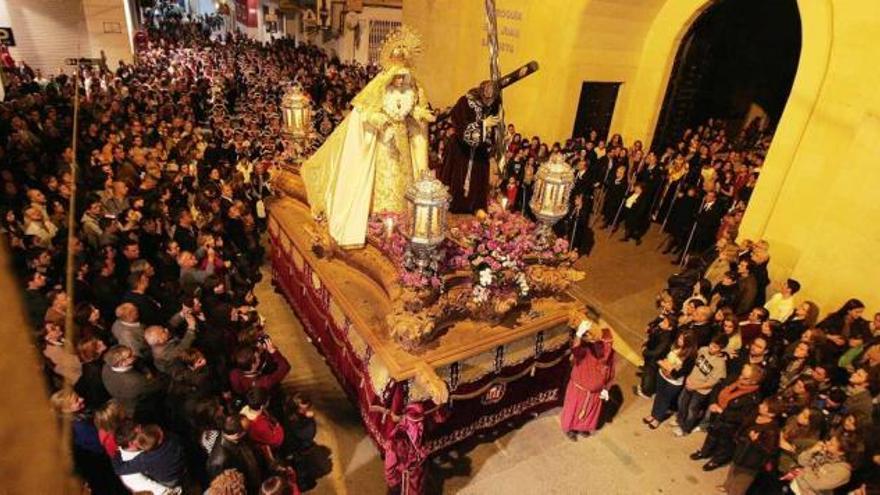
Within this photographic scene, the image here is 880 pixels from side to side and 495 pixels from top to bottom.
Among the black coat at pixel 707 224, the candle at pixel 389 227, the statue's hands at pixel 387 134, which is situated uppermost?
the statue's hands at pixel 387 134

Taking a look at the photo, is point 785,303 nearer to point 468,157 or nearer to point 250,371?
point 468,157

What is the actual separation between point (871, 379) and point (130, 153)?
11188 millimetres

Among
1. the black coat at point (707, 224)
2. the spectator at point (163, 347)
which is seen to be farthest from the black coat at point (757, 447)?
the spectator at point (163, 347)

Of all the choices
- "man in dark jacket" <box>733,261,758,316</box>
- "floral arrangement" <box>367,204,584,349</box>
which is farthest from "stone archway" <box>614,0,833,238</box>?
"floral arrangement" <box>367,204,584,349</box>

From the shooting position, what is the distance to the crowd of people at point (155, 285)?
4086 mm

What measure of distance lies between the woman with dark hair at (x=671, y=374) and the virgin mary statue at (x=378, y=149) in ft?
12.2

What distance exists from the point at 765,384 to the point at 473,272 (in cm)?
367

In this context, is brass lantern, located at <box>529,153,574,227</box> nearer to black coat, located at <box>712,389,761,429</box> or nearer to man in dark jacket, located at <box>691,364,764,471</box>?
man in dark jacket, located at <box>691,364,764,471</box>

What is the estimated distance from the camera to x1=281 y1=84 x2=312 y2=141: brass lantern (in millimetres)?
8414

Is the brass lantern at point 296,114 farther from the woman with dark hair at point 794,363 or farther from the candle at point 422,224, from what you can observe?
the woman with dark hair at point 794,363

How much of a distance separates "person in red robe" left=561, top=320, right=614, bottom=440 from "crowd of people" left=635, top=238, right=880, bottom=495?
3.12 ft

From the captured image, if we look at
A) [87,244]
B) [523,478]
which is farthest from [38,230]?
[523,478]

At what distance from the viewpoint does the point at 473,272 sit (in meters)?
5.81

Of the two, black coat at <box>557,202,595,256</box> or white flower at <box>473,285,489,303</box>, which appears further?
black coat at <box>557,202,595,256</box>
